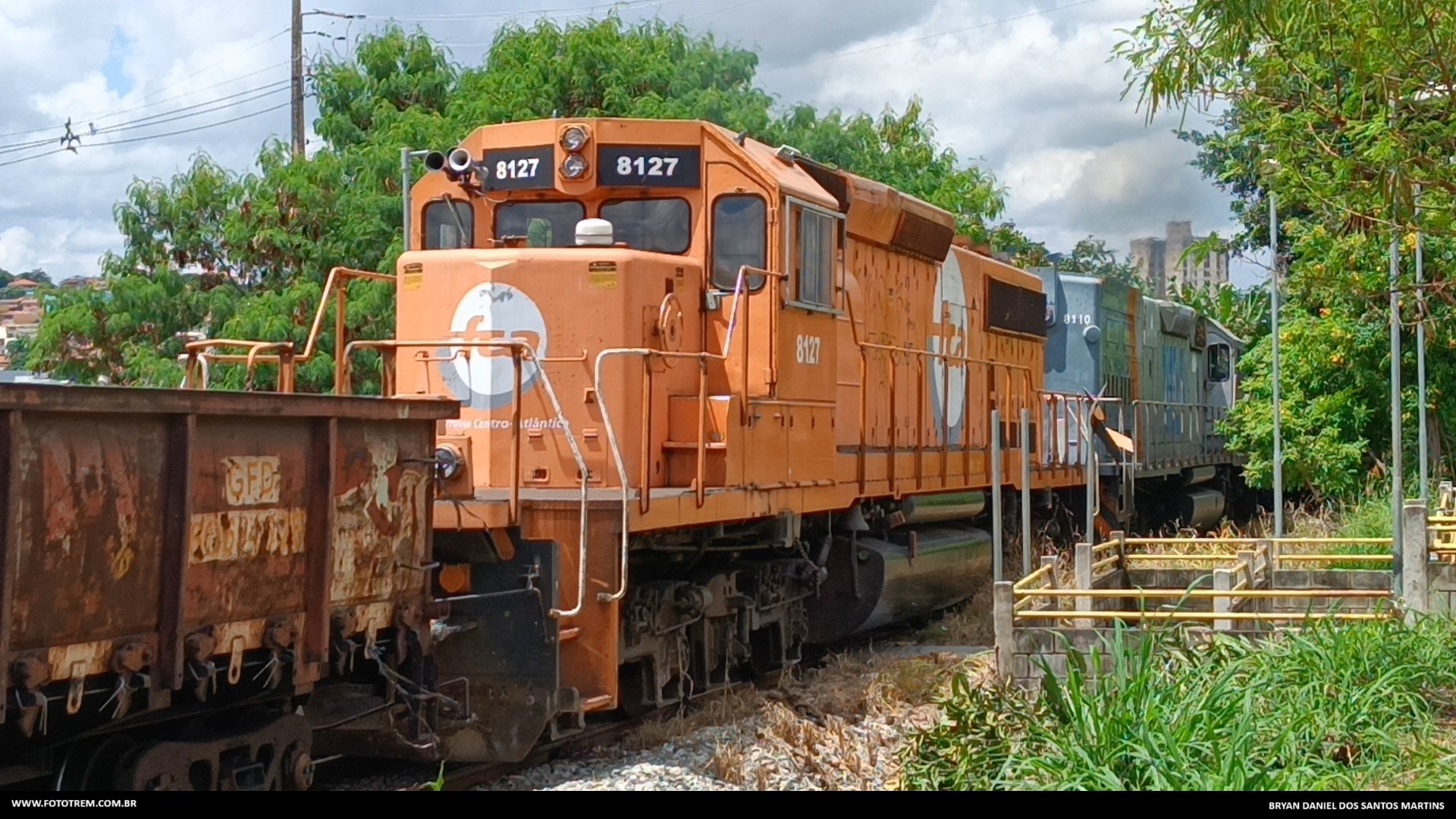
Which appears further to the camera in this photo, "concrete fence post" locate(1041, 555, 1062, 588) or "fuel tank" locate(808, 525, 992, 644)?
"fuel tank" locate(808, 525, 992, 644)

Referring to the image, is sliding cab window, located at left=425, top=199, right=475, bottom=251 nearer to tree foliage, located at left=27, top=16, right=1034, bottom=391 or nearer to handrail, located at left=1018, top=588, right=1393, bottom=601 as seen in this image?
handrail, located at left=1018, top=588, right=1393, bottom=601

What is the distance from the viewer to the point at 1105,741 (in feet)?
20.4

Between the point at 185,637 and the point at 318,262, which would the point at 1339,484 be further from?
the point at 185,637

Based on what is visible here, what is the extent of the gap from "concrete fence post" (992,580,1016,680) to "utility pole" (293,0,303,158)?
16.5 metres

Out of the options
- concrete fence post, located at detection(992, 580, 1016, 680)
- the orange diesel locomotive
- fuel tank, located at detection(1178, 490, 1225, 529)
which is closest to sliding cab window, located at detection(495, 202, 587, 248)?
the orange diesel locomotive

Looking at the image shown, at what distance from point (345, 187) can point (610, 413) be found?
13.7m

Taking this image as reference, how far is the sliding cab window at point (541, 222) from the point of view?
9.50 metres

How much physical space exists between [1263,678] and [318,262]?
1592 cm

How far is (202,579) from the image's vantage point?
568cm

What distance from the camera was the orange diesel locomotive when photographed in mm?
7844

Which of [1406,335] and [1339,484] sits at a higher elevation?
[1406,335]

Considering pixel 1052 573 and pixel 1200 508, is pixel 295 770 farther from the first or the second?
pixel 1200 508

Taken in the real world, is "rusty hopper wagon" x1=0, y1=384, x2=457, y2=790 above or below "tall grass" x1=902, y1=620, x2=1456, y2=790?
above

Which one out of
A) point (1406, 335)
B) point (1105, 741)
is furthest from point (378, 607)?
point (1406, 335)
